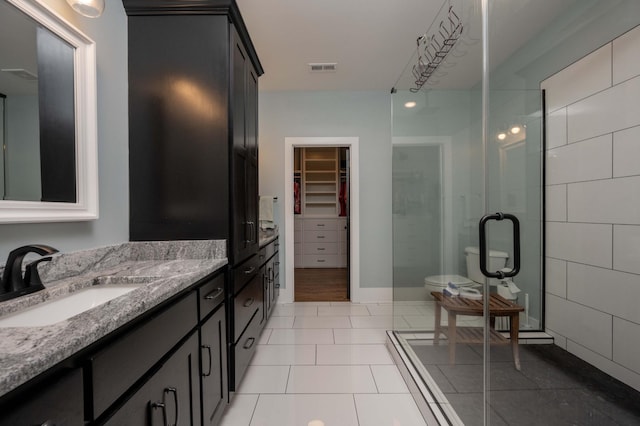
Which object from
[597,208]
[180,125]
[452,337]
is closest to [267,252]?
[180,125]

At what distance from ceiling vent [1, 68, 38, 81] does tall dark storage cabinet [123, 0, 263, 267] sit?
19.9 inches

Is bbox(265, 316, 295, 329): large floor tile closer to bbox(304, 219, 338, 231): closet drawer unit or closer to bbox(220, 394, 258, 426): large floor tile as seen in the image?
bbox(220, 394, 258, 426): large floor tile

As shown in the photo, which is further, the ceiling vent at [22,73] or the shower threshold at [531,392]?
the shower threshold at [531,392]

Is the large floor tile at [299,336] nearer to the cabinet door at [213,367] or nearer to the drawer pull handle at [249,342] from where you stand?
the drawer pull handle at [249,342]

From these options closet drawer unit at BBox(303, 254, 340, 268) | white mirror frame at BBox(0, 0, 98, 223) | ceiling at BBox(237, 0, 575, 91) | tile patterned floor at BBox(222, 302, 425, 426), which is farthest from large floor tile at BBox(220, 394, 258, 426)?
closet drawer unit at BBox(303, 254, 340, 268)

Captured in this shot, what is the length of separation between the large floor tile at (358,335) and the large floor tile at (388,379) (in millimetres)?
406

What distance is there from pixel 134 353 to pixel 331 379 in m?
1.44

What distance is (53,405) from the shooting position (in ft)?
1.73

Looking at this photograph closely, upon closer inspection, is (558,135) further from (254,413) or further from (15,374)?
(254,413)

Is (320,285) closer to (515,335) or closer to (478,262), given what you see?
(478,262)

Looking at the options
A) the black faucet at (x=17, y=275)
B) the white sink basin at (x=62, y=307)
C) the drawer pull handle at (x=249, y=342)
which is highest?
the black faucet at (x=17, y=275)

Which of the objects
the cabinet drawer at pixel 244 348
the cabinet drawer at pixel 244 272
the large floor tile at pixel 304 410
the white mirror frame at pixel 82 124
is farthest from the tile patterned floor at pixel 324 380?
the white mirror frame at pixel 82 124

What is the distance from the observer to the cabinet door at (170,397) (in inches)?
29.8

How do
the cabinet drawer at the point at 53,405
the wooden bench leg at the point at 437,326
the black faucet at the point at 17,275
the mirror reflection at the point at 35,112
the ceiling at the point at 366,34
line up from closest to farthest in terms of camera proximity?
the cabinet drawer at the point at 53,405 → the black faucet at the point at 17,275 → the mirror reflection at the point at 35,112 → the ceiling at the point at 366,34 → the wooden bench leg at the point at 437,326
